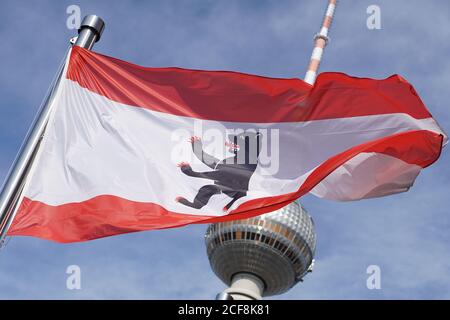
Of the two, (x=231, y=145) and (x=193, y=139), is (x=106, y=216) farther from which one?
(x=231, y=145)

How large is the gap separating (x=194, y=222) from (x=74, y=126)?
2.83m

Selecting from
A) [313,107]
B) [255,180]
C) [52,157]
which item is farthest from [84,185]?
[313,107]

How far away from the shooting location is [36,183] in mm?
10141

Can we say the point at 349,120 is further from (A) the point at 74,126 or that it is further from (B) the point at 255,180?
(A) the point at 74,126

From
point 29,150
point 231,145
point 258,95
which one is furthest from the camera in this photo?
point 258,95

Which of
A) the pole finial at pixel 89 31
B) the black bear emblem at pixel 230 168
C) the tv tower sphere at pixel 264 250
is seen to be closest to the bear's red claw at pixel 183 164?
the black bear emblem at pixel 230 168

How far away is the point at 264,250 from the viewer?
164 ft

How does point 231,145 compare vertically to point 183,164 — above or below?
above

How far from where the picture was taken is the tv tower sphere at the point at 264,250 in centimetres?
4959

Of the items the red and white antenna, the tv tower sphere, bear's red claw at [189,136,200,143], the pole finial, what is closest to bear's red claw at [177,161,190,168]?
bear's red claw at [189,136,200,143]

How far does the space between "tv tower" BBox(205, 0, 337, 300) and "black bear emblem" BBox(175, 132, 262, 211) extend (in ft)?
121

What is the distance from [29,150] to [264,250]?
4173 cm

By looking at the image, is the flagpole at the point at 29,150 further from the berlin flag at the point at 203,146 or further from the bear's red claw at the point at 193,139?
the bear's red claw at the point at 193,139

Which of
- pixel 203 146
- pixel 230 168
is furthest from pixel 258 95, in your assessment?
pixel 230 168
